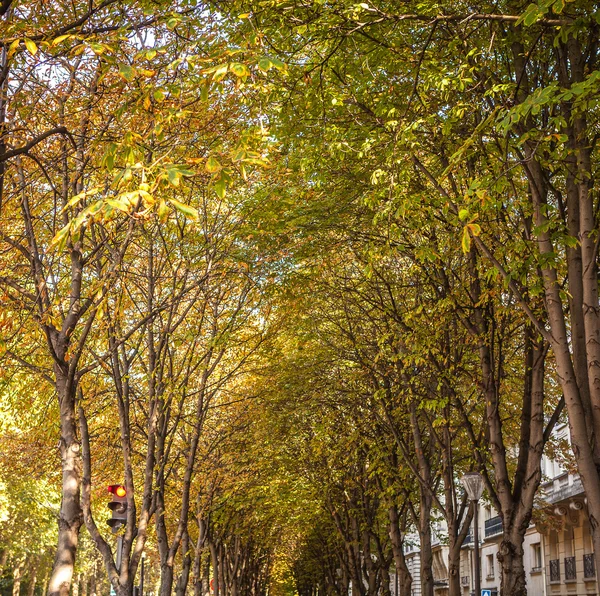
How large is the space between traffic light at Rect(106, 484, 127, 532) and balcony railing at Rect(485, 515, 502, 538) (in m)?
29.3

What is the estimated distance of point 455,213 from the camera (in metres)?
9.52

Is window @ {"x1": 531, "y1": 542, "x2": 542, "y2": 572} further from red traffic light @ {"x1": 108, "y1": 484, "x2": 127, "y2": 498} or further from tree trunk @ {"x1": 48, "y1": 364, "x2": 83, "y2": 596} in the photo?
tree trunk @ {"x1": 48, "y1": 364, "x2": 83, "y2": 596}

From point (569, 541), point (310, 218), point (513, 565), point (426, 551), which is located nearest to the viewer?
point (513, 565)

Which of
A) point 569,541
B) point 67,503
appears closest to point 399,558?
point 569,541

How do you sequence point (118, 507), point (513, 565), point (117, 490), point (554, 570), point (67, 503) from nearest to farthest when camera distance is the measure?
point (67, 503)
point (513, 565)
point (118, 507)
point (117, 490)
point (554, 570)

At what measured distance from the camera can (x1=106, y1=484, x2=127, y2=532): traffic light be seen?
12.1 metres

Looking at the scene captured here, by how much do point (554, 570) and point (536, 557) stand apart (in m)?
3.39

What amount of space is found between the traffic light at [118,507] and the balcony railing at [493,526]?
29256 mm

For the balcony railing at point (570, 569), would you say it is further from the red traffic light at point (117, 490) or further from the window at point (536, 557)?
the red traffic light at point (117, 490)

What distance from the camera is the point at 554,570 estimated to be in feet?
100

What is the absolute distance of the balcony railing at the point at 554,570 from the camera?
98.6 ft

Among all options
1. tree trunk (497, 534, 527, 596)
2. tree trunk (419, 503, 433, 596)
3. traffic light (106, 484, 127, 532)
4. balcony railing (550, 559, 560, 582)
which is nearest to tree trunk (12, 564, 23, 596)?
balcony railing (550, 559, 560, 582)

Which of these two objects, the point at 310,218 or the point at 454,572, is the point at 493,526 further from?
the point at 310,218

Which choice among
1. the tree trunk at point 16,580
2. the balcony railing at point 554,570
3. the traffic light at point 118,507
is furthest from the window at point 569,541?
the tree trunk at point 16,580
